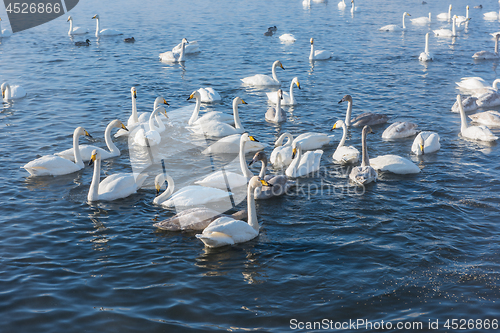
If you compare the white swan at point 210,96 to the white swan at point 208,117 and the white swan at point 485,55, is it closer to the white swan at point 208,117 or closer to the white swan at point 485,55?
the white swan at point 208,117

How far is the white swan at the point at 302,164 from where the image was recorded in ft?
40.9

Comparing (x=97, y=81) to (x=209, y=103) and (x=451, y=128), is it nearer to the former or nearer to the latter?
(x=209, y=103)

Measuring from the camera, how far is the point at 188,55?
1080 inches

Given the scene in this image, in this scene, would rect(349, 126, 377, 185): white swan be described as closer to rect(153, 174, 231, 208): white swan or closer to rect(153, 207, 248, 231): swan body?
rect(153, 174, 231, 208): white swan

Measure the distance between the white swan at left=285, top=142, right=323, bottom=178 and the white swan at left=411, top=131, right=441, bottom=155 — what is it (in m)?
3.04

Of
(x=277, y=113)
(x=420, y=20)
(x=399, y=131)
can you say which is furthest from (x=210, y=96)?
(x=420, y=20)

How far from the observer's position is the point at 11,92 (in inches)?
761

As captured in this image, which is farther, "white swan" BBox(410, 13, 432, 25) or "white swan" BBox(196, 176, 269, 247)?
"white swan" BBox(410, 13, 432, 25)

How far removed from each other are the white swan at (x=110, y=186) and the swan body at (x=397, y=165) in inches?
248

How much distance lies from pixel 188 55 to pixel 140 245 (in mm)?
19676

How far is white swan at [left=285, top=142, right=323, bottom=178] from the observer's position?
12.5 metres

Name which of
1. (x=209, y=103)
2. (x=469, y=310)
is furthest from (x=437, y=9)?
(x=469, y=310)

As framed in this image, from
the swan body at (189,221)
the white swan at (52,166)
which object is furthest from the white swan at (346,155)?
the white swan at (52,166)

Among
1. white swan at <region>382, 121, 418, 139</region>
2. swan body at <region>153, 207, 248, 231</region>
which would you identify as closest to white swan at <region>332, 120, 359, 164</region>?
white swan at <region>382, 121, 418, 139</region>
